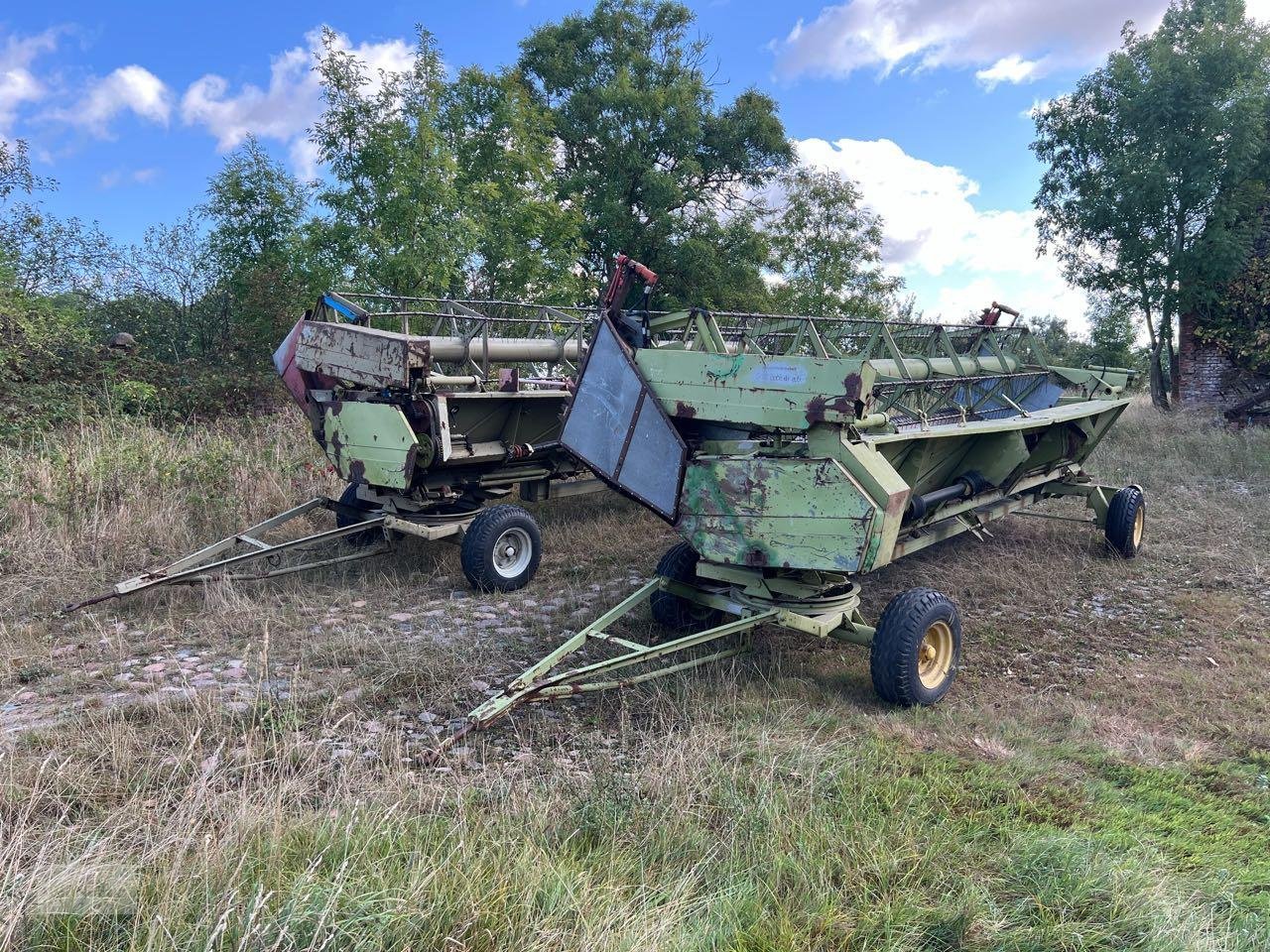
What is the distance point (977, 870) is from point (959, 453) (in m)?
3.90

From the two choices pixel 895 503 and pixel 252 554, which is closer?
pixel 895 503

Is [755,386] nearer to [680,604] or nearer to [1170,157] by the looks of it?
[680,604]

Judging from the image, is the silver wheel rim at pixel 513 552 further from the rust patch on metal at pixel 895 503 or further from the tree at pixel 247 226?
the tree at pixel 247 226

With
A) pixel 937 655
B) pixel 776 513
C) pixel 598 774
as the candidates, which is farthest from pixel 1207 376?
pixel 598 774

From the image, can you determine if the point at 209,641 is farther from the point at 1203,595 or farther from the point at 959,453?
the point at 1203,595

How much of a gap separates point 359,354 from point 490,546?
1.77 meters

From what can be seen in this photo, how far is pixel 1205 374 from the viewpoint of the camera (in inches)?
628

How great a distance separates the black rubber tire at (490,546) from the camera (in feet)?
20.1

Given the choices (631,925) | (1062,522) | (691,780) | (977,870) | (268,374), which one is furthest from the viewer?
(268,374)

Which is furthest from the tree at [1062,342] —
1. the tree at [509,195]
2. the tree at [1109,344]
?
the tree at [509,195]

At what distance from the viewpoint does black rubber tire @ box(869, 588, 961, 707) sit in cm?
415

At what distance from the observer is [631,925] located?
7.00ft

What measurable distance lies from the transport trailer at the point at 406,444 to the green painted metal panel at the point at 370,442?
1 centimetres

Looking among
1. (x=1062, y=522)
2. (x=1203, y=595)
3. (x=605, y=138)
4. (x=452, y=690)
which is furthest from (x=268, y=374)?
(x=605, y=138)
